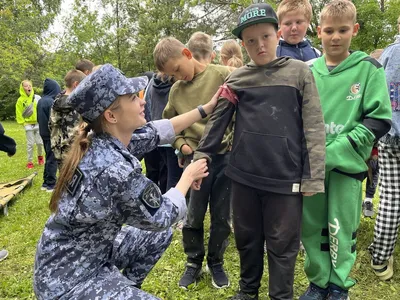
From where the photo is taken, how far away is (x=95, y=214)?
5.90 ft

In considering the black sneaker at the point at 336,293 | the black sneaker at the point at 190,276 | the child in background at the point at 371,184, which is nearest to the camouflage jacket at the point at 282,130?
the black sneaker at the point at 336,293

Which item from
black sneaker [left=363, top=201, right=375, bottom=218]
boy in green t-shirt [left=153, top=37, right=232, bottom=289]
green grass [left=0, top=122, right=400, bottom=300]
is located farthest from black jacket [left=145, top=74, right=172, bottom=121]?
black sneaker [left=363, top=201, right=375, bottom=218]

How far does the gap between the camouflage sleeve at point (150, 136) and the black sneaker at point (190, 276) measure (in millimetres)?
1068

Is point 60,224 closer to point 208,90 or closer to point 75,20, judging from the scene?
point 208,90

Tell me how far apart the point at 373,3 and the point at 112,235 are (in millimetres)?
15994

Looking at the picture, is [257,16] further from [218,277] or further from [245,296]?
[218,277]

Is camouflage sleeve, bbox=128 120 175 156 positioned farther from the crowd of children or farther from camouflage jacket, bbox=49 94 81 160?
camouflage jacket, bbox=49 94 81 160

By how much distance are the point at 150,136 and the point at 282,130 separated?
35.3 inches

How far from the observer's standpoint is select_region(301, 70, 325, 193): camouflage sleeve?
2102mm

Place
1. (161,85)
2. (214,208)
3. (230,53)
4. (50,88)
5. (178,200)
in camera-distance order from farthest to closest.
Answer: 1. (50,88)
2. (230,53)
3. (161,85)
4. (214,208)
5. (178,200)

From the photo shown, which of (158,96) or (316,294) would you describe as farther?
(158,96)

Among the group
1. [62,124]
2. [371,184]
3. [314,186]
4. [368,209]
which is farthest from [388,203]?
[62,124]

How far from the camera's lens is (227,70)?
2.81 metres

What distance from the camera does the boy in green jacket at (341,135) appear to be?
2248 millimetres
